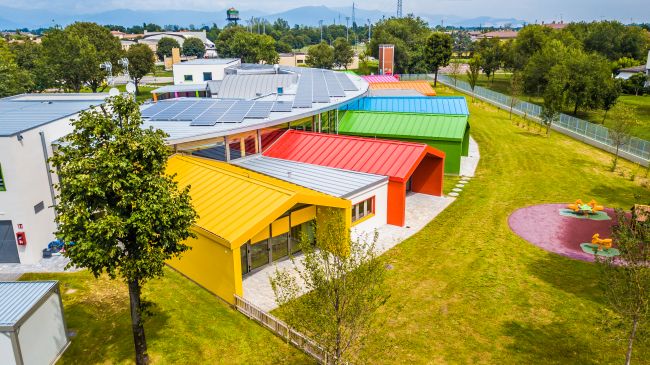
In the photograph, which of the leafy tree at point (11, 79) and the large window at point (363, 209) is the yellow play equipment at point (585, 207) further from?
the leafy tree at point (11, 79)

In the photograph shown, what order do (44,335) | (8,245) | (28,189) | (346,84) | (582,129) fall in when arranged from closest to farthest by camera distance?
(44,335) < (28,189) < (8,245) < (346,84) < (582,129)

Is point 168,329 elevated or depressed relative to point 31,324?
depressed

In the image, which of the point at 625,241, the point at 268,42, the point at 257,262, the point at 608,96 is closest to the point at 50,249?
the point at 257,262

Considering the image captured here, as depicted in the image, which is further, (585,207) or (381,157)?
(381,157)

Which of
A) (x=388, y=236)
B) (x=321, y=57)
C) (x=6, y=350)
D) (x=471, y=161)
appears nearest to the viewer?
(x=6, y=350)

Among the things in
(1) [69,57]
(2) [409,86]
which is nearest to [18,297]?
(2) [409,86]

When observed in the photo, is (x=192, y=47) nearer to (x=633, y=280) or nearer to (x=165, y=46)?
(x=165, y=46)

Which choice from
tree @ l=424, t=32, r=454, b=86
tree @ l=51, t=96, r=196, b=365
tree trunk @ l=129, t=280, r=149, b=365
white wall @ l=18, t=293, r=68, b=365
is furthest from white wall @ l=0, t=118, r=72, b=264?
tree @ l=424, t=32, r=454, b=86
